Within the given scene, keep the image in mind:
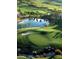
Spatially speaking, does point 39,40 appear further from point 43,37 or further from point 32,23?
point 32,23

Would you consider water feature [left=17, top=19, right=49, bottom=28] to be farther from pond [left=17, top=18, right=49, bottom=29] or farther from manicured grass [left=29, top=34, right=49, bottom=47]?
manicured grass [left=29, top=34, right=49, bottom=47]

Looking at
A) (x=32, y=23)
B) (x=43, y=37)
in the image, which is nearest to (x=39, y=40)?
(x=43, y=37)

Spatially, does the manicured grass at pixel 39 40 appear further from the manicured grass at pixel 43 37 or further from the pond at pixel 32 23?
the pond at pixel 32 23

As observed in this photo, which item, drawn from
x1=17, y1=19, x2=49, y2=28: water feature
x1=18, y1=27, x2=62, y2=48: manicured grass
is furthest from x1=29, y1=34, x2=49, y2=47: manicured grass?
x1=17, y1=19, x2=49, y2=28: water feature

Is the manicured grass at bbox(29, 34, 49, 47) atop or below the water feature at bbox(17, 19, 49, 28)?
below
